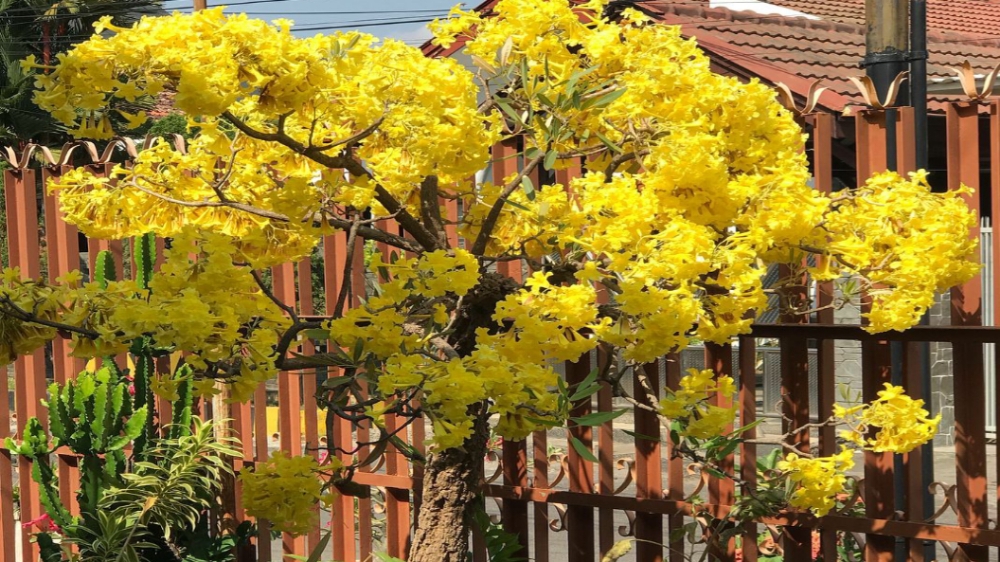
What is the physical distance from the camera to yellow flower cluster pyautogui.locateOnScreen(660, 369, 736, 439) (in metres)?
3.16

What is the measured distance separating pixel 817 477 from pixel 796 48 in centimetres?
750

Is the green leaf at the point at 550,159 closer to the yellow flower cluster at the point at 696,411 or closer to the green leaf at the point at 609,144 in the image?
the green leaf at the point at 609,144

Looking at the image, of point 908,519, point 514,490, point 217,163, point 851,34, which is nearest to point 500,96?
point 217,163

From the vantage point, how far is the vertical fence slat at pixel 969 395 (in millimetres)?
3652

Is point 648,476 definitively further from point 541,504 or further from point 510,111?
point 510,111

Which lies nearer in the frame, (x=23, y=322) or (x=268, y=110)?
(x=268, y=110)

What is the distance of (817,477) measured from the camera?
133 inches

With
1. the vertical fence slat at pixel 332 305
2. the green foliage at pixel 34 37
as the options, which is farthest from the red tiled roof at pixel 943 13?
the green foliage at pixel 34 37

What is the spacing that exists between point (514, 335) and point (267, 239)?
38.1 inches

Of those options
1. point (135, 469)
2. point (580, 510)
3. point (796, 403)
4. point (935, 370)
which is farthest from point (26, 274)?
point (935, 370)

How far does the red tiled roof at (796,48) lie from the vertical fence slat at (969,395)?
3.89 m

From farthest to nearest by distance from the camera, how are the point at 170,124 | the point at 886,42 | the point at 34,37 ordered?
the point at 34,37 → the point at 170,124 → the point at 886,42

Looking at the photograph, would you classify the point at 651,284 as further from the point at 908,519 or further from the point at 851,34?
the point at 851,34

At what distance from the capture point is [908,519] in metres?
3.79
